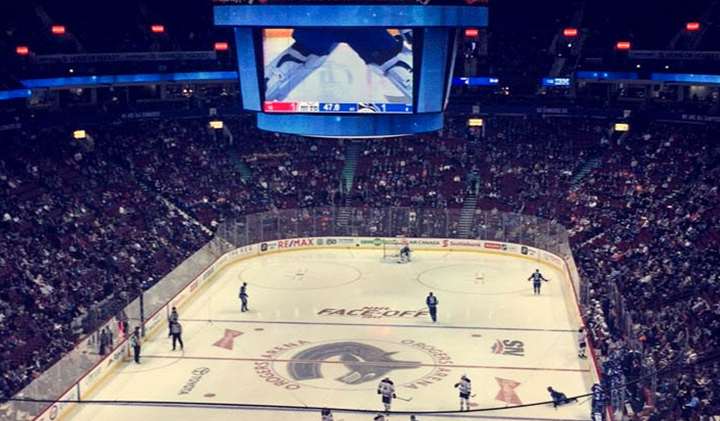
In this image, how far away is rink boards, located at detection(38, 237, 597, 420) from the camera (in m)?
24.6

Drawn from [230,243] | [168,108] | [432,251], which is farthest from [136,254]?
[168,108]

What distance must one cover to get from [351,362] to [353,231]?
1494cm

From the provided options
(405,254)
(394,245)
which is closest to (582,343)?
(405,254)

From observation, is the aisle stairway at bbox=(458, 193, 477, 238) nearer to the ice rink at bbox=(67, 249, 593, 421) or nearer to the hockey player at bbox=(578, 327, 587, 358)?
the ice rink at bbox=(67, 249, 593, 421)

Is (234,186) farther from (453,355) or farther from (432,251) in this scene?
(453,355)

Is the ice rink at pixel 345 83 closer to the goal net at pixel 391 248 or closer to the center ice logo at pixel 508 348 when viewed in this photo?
the center ice logo at pixel 508 348

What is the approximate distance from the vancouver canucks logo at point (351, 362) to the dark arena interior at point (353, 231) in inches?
3.9

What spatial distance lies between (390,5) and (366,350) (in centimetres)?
981

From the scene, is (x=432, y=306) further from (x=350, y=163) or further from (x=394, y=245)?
(x=350, y=163)

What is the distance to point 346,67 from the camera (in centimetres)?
2767

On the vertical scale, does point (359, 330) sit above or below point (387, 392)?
above

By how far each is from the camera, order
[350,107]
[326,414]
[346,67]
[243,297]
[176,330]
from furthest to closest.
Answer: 1. [243,297]
2. [350,107]
3. [346,67]
4. [176,330]
5. [326,414]

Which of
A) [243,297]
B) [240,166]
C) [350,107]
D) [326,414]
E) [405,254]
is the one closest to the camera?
[326,414]

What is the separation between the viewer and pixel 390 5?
2620cm
